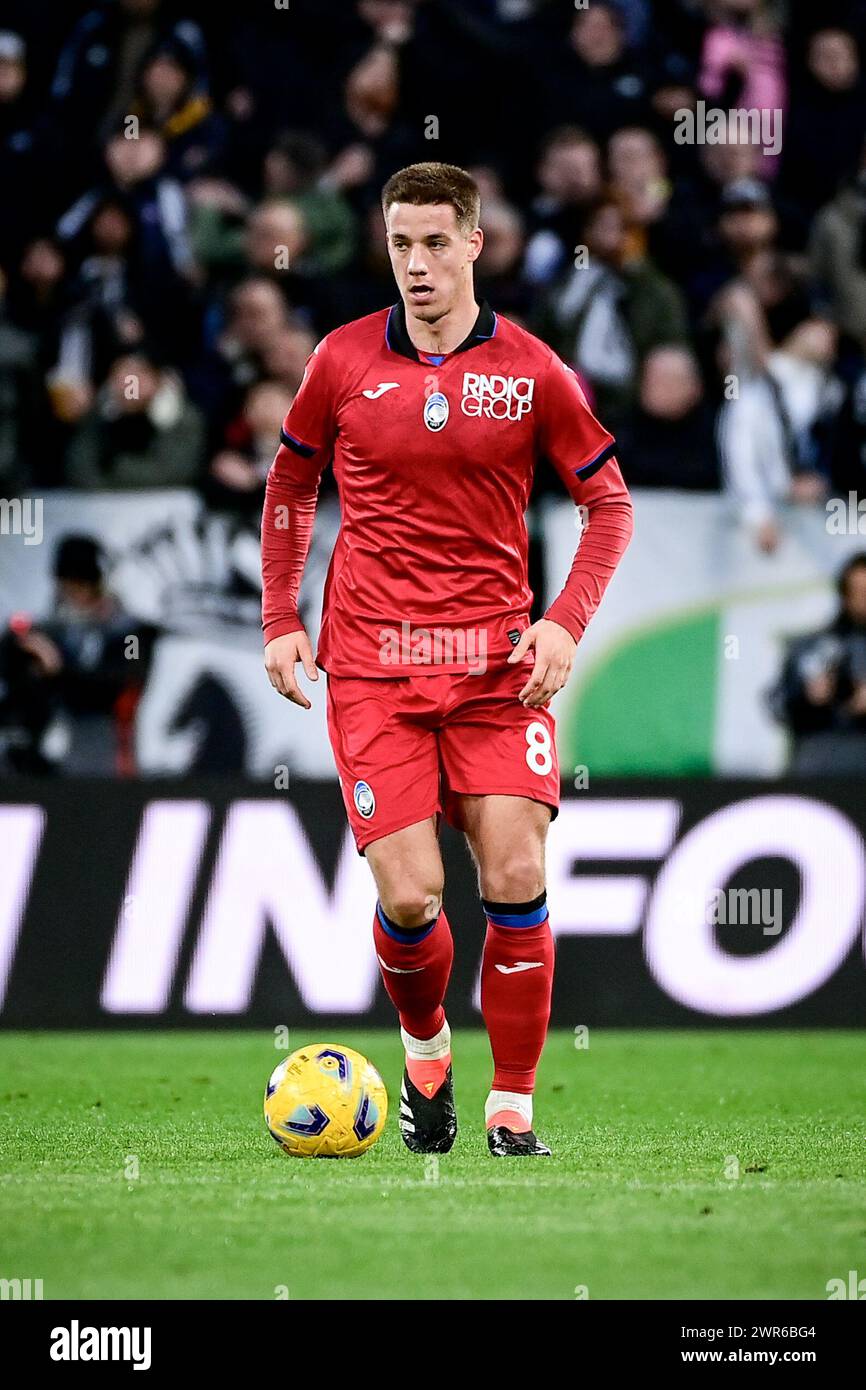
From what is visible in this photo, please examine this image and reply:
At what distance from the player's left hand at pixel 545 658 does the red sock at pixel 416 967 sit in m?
0.65

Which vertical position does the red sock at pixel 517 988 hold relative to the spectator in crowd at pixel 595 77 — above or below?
below

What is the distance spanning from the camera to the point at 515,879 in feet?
16.8

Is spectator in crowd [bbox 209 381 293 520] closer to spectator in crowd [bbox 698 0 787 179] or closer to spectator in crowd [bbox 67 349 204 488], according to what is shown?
spectator in crowd [bbox 67 349 204 488]

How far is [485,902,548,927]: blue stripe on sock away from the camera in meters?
→ 5.18

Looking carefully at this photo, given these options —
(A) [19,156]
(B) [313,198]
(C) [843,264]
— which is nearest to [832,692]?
(C) [843,264]

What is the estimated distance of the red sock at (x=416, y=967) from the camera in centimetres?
529

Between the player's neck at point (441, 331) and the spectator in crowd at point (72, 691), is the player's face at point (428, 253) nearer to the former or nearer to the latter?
the player's neck at point (441, 331)

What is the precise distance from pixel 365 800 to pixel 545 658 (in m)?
0.59

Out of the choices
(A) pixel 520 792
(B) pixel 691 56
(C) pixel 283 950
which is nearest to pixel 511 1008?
(A) pixel 520 792

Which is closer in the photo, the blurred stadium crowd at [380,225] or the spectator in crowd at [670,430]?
the spectator in crowd at [670,430]

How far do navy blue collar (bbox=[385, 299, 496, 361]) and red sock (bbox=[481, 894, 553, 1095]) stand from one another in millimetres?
1419

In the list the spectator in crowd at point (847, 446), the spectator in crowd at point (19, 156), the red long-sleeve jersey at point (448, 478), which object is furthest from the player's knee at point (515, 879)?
the spectator in crowd at point (19, 156)

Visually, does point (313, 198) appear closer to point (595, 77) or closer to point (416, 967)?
point (595, 77)

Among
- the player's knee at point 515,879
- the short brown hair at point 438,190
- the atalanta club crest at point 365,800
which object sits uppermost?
the short brown hair at point 438,190
